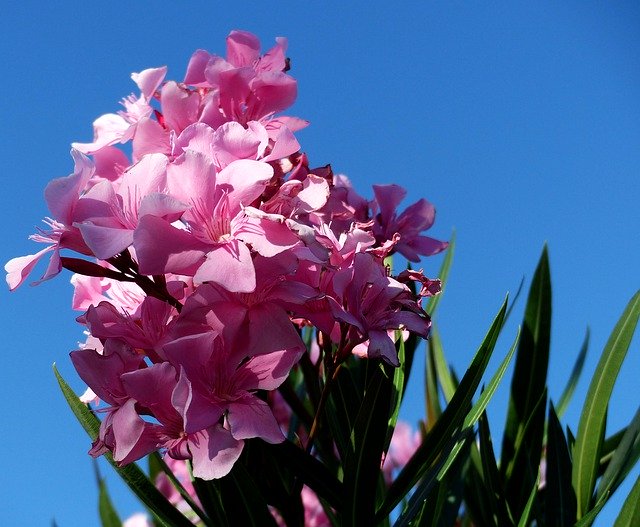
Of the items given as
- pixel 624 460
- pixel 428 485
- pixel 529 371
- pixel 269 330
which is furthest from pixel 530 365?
pixel 269 330

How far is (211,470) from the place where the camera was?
713 millimetres

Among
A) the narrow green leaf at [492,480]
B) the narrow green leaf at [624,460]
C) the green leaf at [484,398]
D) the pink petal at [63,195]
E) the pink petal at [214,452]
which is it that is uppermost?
the pink petal at [63,195]

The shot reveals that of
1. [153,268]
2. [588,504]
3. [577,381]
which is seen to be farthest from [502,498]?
[153,268]

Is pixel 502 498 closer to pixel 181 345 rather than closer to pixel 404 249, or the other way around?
pixel 404 249

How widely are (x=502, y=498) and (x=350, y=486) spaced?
489 millimetres

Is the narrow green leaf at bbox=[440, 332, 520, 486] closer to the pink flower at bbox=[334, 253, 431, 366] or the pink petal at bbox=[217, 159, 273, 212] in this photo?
the pink flower at bbox=[334, 253, 431, 366]

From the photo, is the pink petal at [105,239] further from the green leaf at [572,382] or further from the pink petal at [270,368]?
the green leaf at [572,382]

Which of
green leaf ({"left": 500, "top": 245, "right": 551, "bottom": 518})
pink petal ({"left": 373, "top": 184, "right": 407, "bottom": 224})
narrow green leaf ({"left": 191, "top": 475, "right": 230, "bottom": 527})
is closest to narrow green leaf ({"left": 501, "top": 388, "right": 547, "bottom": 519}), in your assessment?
green leaf ({"left": 500, "top": 245, "right": 551, "bottom": 518})

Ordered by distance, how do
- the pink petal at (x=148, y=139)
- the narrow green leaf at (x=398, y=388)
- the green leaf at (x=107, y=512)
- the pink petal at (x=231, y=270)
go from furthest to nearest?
the green leaf at (x=107, y=512), the narrow green leaf at (x=398, y=388), the pink petal at (x=148, y=139), the pink petal at (x=231, y=270)

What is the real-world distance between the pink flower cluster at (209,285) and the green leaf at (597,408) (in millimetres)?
500

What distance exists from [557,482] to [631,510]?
191 mm

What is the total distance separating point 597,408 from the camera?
1.21 metres

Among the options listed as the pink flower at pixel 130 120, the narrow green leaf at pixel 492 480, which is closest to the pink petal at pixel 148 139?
the pink flower at pixel 130 120

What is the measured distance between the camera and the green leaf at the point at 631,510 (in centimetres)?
107
